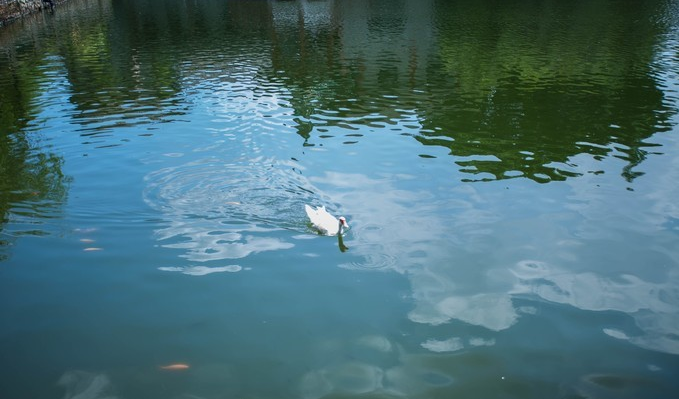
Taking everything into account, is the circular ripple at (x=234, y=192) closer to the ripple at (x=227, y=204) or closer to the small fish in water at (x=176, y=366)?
the ripple at (x=227, y=204)

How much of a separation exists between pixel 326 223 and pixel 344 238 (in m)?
0.59

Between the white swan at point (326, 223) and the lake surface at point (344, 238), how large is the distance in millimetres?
339

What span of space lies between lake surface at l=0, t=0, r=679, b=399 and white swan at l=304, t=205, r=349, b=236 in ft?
1.11

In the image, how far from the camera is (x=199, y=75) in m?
28.1

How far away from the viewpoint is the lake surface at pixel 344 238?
8.18 metres

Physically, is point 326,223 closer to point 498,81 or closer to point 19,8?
point 498,81

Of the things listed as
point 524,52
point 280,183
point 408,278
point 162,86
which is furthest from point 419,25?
point 408,278

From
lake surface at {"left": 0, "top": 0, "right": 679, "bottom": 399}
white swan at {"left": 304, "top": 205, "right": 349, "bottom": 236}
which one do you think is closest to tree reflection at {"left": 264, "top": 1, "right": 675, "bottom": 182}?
lake surface at {"left": 0, "top": 0, "right": 679, "bottom": 399}

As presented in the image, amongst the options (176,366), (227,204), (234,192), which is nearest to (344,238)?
(227,204)

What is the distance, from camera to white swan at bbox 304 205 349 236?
11219 mm

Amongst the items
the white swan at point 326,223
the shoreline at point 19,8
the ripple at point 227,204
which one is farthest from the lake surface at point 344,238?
the shoreline at point 19,8

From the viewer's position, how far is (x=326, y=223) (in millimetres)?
11203

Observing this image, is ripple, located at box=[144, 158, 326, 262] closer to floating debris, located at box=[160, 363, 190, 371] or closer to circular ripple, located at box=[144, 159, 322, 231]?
circular ripple, located at box=[144, 159, 322, 231]

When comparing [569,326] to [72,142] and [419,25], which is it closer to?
[72,142]
